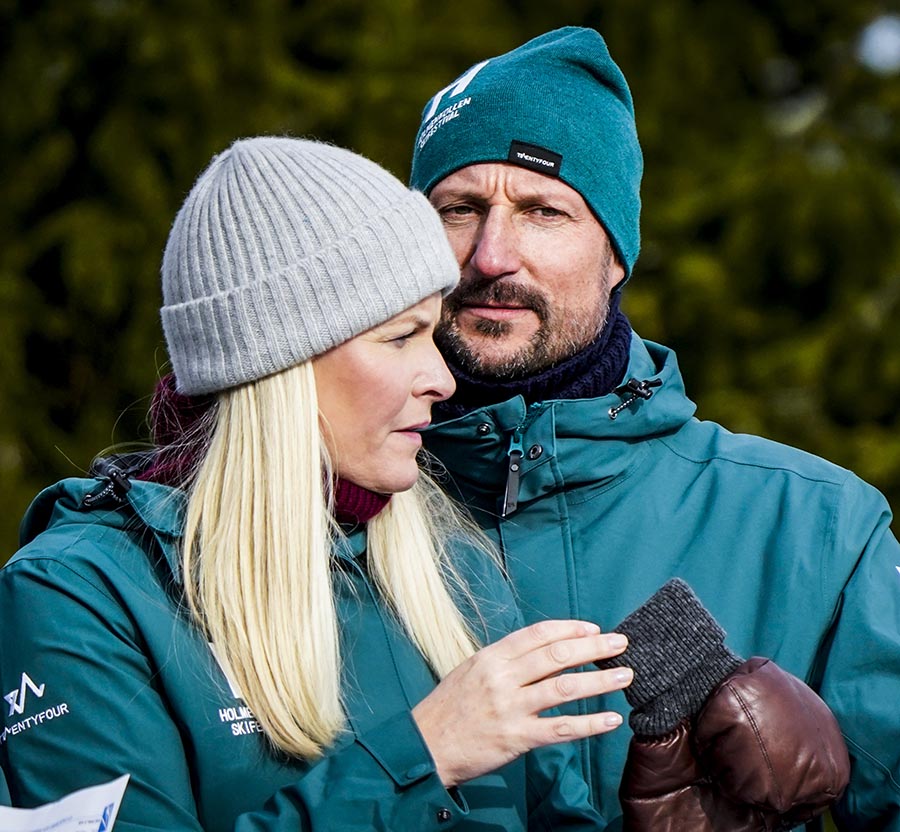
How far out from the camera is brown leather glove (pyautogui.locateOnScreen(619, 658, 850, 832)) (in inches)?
83.7

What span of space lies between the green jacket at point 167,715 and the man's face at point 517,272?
613mm

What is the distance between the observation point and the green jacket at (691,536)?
2529mm

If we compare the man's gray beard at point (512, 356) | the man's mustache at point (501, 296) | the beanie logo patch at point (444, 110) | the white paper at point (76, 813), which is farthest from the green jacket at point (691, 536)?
the white paper at point (76, 813)

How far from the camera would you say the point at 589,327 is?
9.61 feet

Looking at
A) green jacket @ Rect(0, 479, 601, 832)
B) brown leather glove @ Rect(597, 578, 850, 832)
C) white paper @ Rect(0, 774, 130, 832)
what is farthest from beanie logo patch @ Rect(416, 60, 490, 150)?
white paper @ Rect(0, 774, 130, 832)

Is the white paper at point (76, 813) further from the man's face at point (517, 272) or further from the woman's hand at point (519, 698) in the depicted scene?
the man's face at point (517, 272)

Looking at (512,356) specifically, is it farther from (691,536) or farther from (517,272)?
(691,536)

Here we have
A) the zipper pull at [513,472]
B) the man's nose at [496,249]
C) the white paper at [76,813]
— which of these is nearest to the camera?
the white paper at [76,813]

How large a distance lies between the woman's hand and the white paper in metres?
0.45

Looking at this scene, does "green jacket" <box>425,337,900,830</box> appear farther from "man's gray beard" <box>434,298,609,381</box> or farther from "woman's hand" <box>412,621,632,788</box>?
"woman's hand" <box>412,621,632,788</box>

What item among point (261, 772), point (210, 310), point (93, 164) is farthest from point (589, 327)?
point (93, 164)

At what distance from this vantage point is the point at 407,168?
6543mm

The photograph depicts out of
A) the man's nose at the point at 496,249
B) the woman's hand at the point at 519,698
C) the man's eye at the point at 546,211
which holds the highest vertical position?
the man's eye at the point at 546,211

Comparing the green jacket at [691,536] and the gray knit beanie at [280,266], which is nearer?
the gray knit beanie at [280,266]
